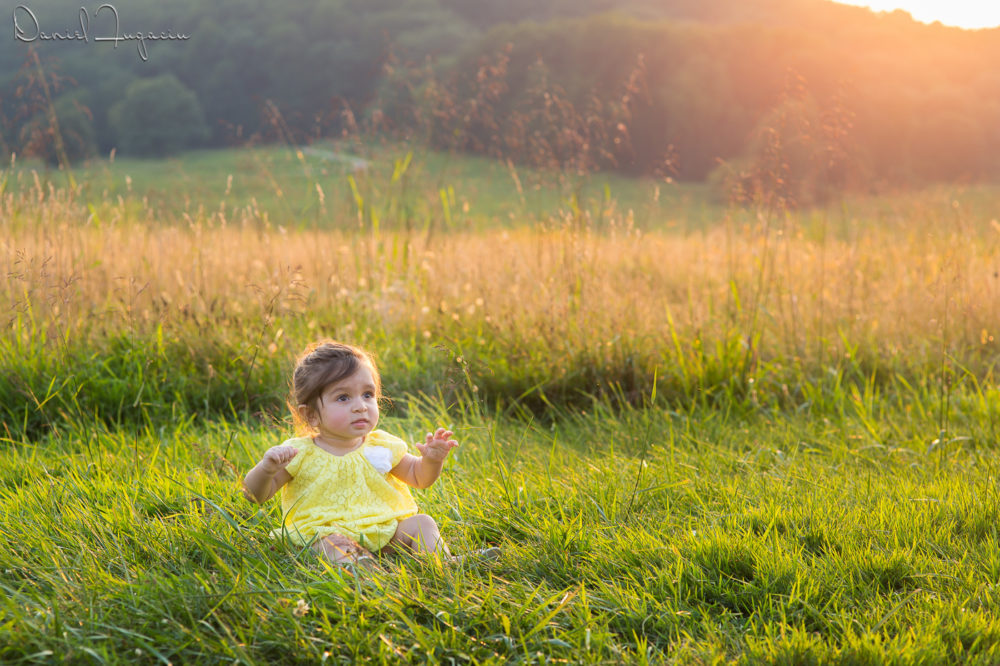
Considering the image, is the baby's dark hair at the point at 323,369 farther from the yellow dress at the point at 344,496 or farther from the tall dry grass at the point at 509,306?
the tall dry grass at the point at 509,306

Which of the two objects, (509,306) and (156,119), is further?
(156,119)

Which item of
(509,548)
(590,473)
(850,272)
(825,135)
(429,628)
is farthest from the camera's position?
(850,272)

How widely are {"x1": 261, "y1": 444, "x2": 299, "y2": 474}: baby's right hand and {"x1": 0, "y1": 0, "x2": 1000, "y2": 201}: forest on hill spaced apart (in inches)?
132

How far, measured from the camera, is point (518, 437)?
3623 mm

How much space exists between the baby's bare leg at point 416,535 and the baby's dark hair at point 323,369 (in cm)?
42

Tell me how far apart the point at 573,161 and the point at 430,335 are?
1.76 m

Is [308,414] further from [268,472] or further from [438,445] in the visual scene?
[438,445]

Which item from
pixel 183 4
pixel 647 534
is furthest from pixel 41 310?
pixel 183 4

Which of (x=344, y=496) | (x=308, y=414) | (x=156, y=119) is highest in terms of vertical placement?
(x=156, y=119)

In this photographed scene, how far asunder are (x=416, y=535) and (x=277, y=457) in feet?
1.58

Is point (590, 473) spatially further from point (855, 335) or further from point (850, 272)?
point (850, 272)

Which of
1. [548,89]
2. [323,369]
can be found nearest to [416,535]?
[323,369]

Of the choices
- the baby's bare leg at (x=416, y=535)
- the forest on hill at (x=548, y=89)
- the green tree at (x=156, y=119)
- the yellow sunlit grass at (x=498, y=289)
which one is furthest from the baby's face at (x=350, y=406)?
the green tree at (x=156, y=119)

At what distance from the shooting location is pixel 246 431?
135 inches
